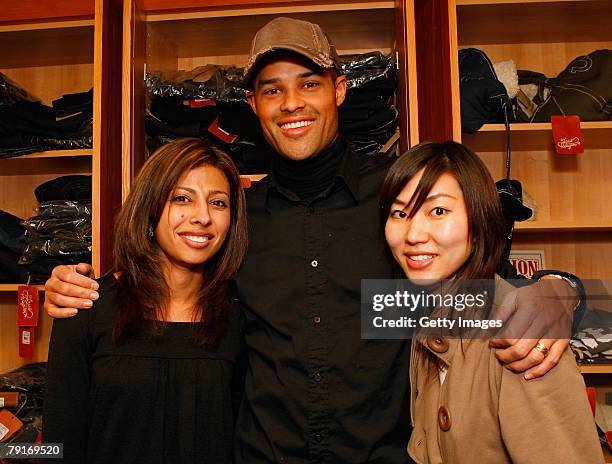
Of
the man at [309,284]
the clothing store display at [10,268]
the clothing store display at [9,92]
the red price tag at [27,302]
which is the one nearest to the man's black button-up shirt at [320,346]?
the man at [309,284]

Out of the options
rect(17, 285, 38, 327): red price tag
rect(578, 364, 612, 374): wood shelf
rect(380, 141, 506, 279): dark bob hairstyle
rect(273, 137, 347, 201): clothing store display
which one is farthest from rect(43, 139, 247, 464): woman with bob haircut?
rect(578, 364, 612, 374): wood shelf

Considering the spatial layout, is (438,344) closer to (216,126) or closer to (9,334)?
(216,126)

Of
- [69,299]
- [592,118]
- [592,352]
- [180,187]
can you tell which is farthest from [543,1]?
[69,299]

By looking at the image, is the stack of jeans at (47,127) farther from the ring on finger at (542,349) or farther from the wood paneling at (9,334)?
the ring on finger at (542,349)

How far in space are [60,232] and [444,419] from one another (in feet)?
4.56

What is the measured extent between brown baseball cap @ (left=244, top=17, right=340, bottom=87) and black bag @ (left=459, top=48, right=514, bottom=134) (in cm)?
49

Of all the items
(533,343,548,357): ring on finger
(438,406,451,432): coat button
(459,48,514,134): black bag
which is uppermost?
(459,48,514,134): black bag

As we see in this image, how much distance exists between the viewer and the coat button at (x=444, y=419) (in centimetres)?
87

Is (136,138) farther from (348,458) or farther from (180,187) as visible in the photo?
(348,458)

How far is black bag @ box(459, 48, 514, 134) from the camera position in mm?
1537

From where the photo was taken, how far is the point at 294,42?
1210 millimetres

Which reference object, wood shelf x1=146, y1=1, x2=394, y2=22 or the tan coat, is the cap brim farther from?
the tan coat

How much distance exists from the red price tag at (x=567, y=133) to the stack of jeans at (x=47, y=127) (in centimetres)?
146

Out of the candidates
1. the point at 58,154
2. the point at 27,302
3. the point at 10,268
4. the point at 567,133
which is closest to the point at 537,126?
the point at 567,133
